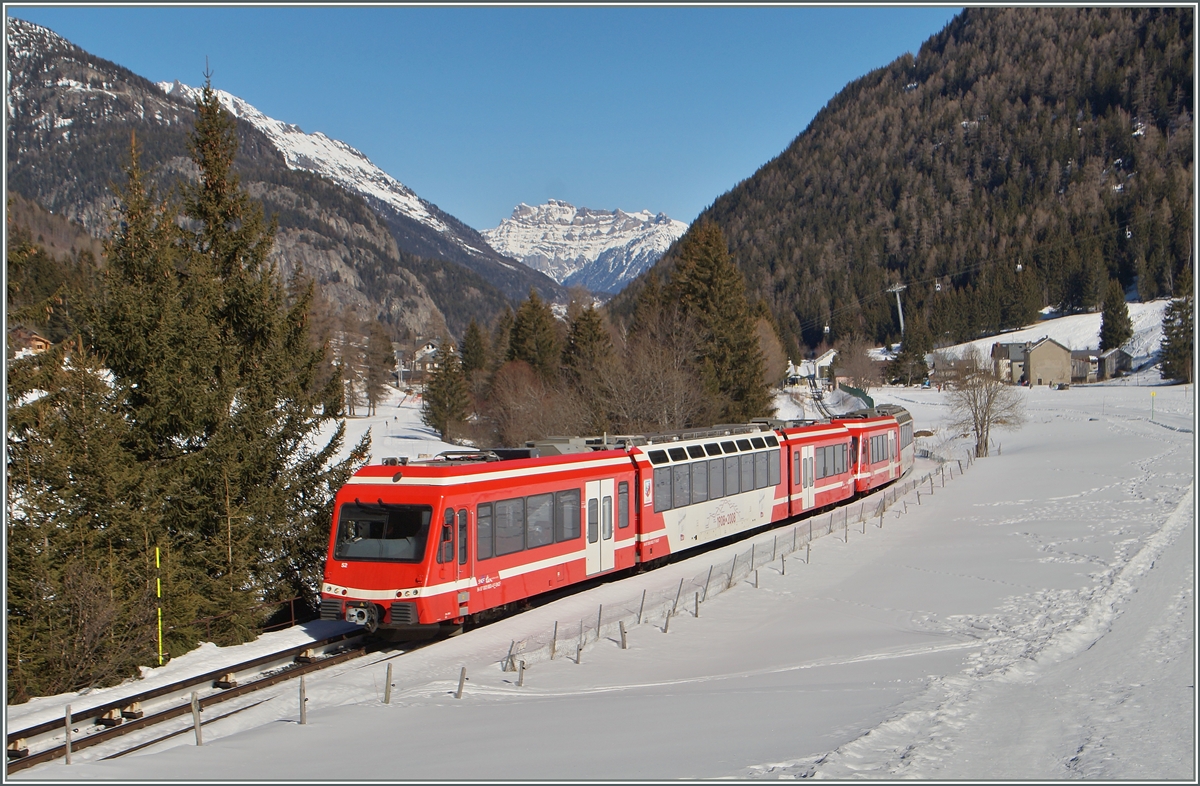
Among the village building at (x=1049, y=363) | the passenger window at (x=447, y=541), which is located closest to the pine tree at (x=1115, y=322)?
the village building at (x=1049, y=363)

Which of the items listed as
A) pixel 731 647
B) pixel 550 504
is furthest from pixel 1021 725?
pixel 550 504

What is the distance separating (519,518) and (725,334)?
1390 inches

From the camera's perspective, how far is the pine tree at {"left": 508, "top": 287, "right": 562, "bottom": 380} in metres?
70.6

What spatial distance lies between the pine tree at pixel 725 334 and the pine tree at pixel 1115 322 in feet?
296

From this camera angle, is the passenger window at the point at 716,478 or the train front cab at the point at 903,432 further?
the train front cab at the point at 903,432

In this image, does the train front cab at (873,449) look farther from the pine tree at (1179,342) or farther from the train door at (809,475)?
the pine tree at (1179,342)

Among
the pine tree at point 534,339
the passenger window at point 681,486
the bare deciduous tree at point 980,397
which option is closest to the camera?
the passenger window at point 681,486

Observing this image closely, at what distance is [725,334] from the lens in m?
49.6

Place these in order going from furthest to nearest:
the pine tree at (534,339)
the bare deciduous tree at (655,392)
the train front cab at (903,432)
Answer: the pine tree at (534,339) → the bare deciduous tree at (655,392) → the train front cab at (903,432)

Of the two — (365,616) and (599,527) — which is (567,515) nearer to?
(599,527)

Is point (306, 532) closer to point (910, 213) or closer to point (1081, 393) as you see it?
point (1081, 393)

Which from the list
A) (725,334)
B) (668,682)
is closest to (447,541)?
(668,682)

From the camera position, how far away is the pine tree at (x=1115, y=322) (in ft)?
386

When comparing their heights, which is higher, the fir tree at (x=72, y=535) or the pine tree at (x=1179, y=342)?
the pine tree at (x=1179, y=342)
